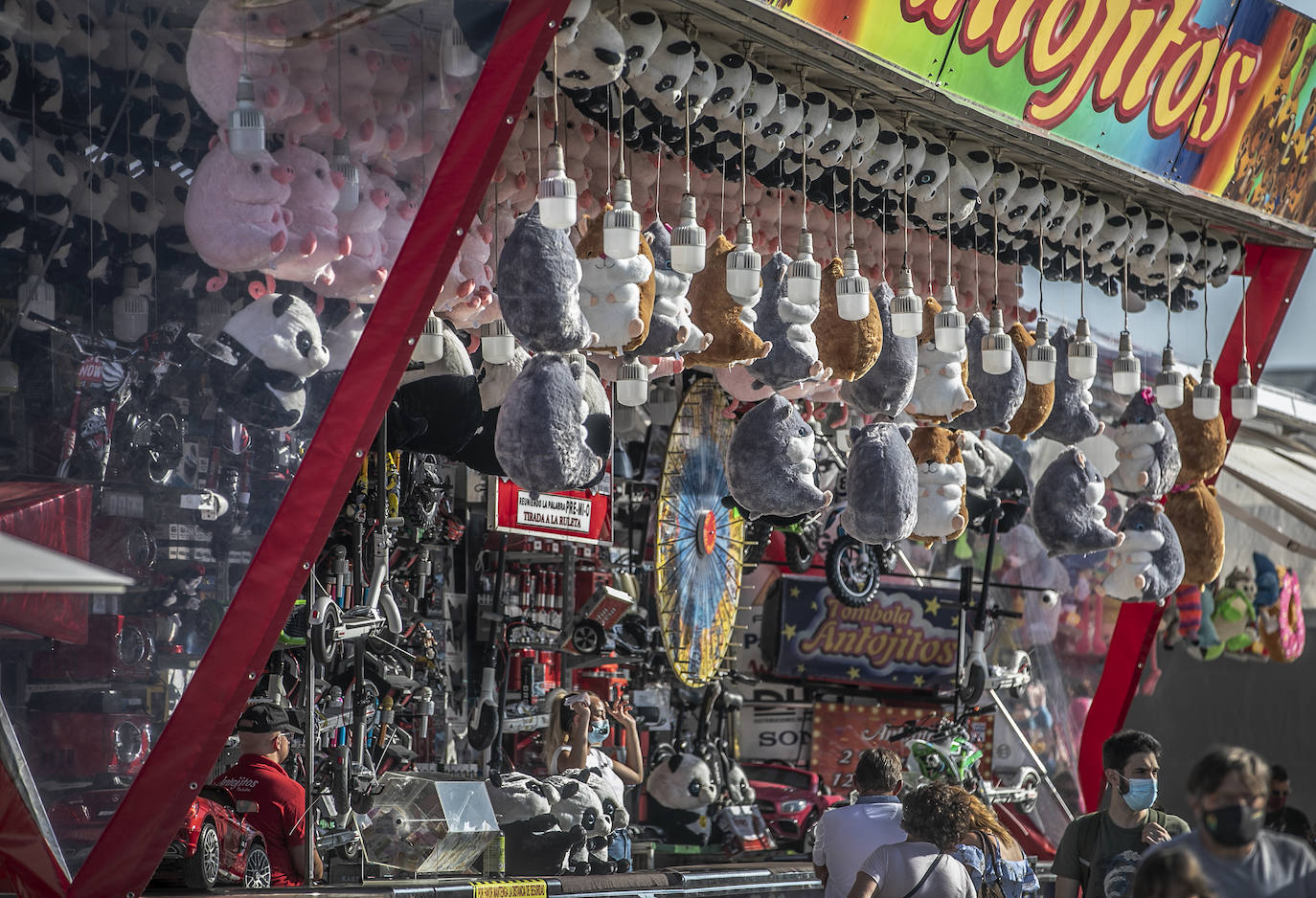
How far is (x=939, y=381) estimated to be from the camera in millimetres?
6234

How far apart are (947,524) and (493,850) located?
6.99 ft

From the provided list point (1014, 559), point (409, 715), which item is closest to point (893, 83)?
point (409, 715)

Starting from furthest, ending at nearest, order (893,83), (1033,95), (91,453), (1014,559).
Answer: (1014,559)
(1033,95)
(893,83)
(91,453)

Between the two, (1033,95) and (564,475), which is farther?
(1033,95)

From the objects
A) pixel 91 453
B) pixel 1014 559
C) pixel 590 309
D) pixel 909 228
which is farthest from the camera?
pixel 1014 559

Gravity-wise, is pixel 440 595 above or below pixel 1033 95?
below

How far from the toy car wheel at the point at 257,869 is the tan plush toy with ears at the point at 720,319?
2.14m

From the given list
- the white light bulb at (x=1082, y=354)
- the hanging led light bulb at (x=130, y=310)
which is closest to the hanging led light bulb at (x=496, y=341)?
the hanging led light bulb at (x=130, y=310)

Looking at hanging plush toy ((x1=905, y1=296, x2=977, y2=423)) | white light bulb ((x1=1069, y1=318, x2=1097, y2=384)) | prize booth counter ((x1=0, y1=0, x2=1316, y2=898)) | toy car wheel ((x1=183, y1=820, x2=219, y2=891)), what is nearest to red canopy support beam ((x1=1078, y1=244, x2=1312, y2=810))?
prize booth counter ((x1=0, y1=0, x2=1316, y2=898))

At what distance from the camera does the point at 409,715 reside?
7.25 m

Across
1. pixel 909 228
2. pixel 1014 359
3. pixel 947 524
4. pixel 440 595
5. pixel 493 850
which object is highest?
pixel 909 228

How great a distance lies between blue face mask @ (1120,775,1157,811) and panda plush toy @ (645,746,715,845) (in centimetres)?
376

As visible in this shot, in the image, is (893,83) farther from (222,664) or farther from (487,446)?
(222,664)

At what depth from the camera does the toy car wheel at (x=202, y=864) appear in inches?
193
